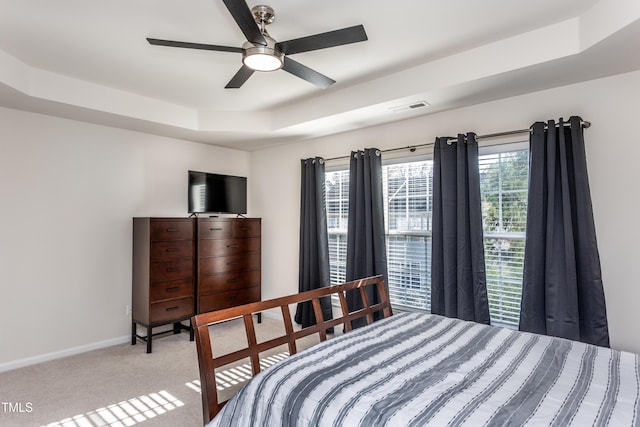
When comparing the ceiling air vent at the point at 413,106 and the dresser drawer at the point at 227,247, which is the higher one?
the ceiling air vent at the point at 413,106

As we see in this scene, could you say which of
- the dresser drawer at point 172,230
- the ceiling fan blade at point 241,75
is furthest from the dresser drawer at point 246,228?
the ceiling fan blade at point 241,75

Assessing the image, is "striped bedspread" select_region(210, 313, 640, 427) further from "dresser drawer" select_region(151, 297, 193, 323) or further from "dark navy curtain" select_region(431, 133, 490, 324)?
"dresser drawer" select_region(151, 297, 193, 323)

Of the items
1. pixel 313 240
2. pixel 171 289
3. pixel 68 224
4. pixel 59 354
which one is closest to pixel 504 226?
pixel 313 240

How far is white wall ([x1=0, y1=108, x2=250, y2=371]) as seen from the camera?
325 centimetres

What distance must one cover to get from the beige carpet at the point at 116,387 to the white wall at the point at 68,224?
30cm

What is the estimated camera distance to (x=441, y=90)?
281 cm

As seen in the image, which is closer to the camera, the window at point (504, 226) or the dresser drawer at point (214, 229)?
the window at point (504, 226)

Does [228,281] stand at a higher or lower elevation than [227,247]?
lower

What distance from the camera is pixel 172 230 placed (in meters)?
3.82

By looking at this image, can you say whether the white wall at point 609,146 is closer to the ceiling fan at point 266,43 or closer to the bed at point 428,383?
the bed at point 428,383

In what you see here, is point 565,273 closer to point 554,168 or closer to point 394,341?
point 554,168

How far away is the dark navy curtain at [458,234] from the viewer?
9.88 ft

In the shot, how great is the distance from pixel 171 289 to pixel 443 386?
3152 millimetres

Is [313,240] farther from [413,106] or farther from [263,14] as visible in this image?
[263,14]
